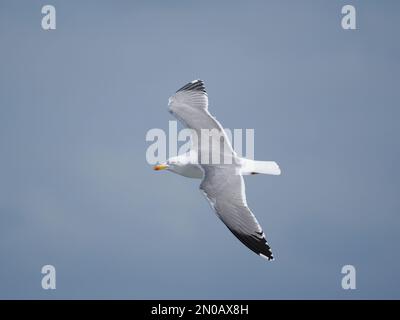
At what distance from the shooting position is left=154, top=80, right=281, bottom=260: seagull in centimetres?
978

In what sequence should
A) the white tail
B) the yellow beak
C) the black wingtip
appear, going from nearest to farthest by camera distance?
the white tail < the yellow beak < the black wingtip

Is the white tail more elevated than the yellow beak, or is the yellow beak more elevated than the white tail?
the yellow beak

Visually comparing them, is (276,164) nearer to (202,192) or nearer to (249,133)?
(249,133)

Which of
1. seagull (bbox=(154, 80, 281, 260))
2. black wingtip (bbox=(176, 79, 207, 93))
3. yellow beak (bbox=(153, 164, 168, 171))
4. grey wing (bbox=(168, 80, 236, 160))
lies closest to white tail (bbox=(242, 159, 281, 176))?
seagull (bbox=(154, 80, 281, 260))

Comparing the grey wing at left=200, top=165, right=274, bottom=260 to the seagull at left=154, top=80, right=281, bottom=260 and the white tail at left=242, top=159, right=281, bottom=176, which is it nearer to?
the seagull at left=154, top=80, right=281, bottom=260

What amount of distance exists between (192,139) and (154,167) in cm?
66

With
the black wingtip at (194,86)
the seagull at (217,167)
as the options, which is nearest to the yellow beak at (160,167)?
the seagull at (217,167)

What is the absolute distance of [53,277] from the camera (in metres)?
11.2

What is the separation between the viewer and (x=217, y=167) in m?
10.5

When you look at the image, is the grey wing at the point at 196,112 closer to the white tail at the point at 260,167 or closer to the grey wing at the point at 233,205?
the white tail at the point at 260,167

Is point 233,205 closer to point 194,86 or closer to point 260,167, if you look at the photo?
point 260,167
